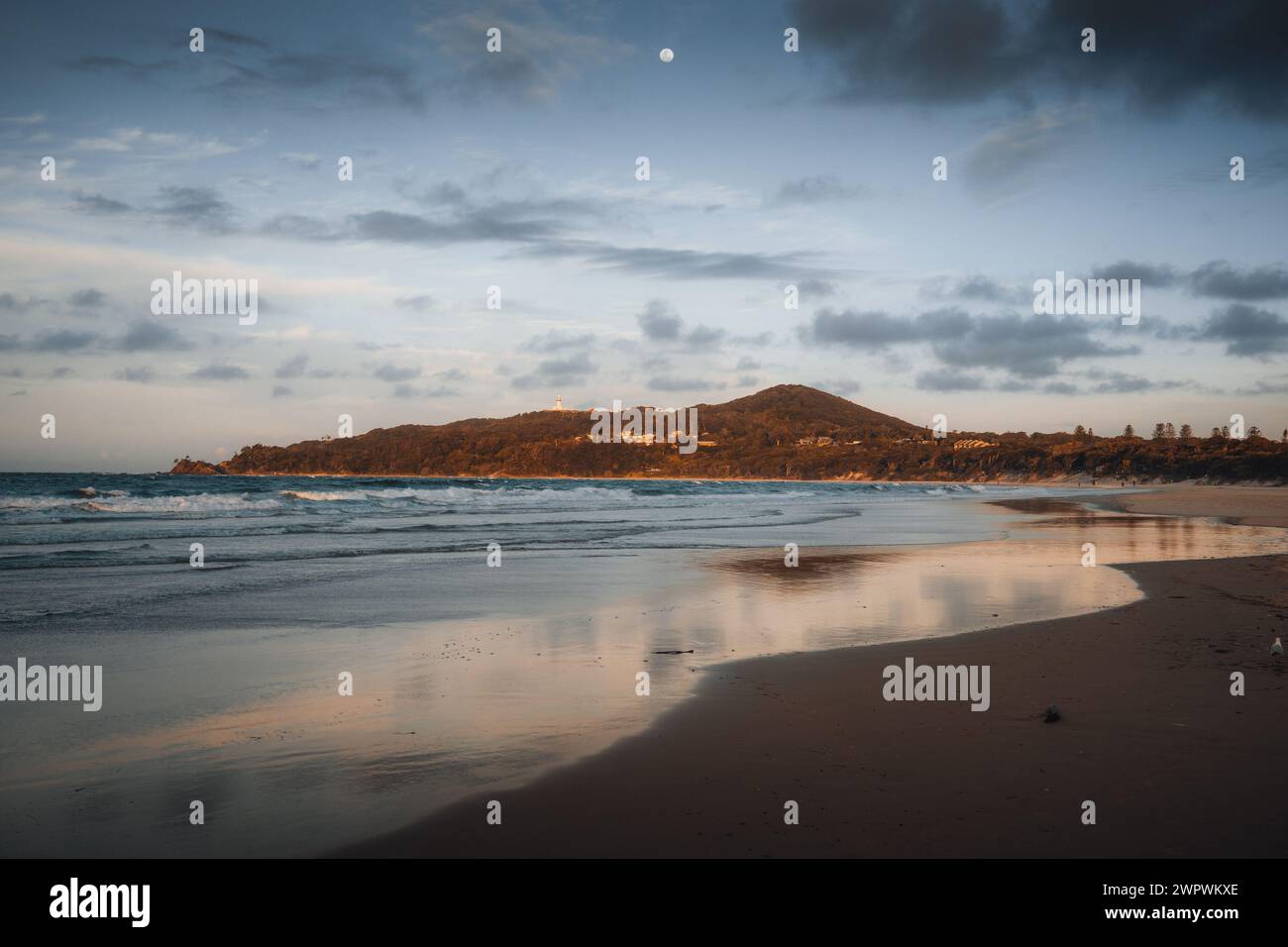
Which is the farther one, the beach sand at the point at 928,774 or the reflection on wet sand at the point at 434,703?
the reflection on wet sand at the point at 434,703

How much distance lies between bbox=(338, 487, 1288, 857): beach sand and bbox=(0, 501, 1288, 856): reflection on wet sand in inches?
21.8

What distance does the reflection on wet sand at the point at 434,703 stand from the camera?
450cm

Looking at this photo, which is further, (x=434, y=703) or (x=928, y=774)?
(x=434, y=703)

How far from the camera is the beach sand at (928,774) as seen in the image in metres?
4.09

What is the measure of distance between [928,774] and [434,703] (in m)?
3.77

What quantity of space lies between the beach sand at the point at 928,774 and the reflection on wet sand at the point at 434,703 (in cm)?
55

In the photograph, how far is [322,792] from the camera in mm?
4805

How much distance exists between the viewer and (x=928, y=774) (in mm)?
4965

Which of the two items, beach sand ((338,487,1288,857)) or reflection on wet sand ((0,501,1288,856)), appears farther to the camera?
reflection on wet sand ((0,501,1288,856))

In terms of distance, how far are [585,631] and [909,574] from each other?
7.72 meters

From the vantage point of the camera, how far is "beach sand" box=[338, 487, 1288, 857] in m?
4.09

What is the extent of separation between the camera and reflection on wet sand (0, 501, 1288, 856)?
4.50 metres
